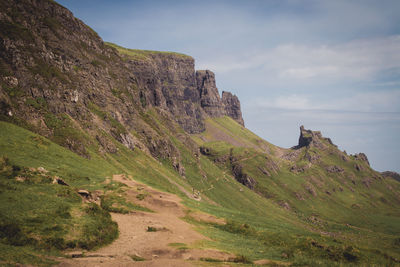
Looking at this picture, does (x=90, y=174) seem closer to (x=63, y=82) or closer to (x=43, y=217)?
(x=43, y=217)

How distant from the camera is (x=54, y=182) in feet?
125

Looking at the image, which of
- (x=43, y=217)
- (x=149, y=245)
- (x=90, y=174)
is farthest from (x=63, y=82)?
(x=149, y=245)

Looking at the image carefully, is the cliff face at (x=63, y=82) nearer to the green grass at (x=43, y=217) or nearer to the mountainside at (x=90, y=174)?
the mountainside at (x=90, y=174)

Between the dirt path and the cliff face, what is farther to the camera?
the cliff face

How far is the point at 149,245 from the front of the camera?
28.9 meters

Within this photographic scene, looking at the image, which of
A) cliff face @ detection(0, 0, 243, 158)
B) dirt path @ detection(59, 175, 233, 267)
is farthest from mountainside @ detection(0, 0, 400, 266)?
cliff face @ detection(0, 0, 243, 158)

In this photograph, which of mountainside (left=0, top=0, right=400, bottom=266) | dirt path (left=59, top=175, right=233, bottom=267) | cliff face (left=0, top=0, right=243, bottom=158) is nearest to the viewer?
dirt path (left=59, top=175, right=233, bottom=267)

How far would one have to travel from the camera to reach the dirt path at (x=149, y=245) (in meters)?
21.6

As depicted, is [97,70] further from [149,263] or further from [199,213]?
[149,263]

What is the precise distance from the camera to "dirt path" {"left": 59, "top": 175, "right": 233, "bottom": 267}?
2163cm

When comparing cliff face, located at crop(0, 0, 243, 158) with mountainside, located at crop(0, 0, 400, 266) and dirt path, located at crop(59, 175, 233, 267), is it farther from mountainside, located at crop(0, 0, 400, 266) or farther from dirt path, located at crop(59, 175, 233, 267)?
dirt path, located at crop(59, 175, 233, 267)

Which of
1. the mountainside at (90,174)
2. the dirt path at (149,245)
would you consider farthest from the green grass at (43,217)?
the dirt path at (149,245)

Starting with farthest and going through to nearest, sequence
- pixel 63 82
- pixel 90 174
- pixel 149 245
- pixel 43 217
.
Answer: pixel 63 82 → pixel 90 174 → pixel 149 245 → pixel 43 217

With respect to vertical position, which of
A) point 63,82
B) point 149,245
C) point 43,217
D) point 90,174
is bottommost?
point 149,245
